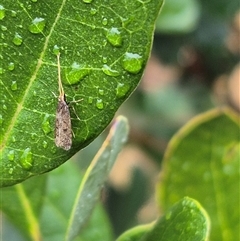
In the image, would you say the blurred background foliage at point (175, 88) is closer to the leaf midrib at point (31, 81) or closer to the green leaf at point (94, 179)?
the green leaf at point (94, 179)

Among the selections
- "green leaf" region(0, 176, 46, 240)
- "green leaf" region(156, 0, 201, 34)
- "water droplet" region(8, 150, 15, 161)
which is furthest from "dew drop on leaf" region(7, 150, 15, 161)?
"green leaf" region(156, 0, 201, 34)

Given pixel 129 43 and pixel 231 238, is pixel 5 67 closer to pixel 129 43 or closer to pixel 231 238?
pixel 129 43

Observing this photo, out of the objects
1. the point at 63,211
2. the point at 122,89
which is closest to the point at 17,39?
the point at 122,89

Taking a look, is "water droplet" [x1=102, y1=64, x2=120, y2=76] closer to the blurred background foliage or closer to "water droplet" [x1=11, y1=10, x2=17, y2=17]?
"water droplet" [x1=11, y1=10, x2=17, y2=17]

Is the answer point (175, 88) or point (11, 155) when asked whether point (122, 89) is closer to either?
point (11, 155)

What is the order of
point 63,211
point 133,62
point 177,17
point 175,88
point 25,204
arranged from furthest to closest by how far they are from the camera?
point 175,88 → point 177,17 → point 63,211 → point 25,204 → point 133,62

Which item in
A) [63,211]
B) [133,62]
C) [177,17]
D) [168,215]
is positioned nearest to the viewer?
[133,62]
